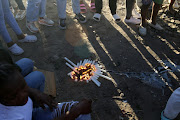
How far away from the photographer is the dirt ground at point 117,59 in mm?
3244

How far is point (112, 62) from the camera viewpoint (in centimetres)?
411

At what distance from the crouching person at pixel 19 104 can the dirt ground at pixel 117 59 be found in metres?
1.10

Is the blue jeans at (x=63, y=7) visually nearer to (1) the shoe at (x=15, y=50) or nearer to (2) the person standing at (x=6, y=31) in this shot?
(2) the person standing at (x=6, y=31)

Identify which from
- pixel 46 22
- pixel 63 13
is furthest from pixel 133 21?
pixel 46 22

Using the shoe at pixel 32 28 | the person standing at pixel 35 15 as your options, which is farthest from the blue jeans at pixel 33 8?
the shoe at pixel 32 28

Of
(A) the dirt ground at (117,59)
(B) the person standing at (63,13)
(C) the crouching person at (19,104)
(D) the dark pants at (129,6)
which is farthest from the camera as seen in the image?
(D) the dark pants at (129,6)

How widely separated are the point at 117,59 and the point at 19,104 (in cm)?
290

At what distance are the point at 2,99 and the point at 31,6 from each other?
351 cm

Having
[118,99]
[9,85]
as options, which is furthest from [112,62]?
[9,85]

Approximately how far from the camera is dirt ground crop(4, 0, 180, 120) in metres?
3.24

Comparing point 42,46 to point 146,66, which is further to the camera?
point 42,46

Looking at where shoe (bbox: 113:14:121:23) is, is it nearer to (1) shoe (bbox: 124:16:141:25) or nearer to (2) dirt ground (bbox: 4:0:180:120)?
(2) dirt ground (bbox: 4:0:180:120)

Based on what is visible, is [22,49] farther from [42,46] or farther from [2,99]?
[2,99]

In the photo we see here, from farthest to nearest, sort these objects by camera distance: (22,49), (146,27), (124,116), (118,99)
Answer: (146,27) < (22,49) < (118,99) < (124,116)
